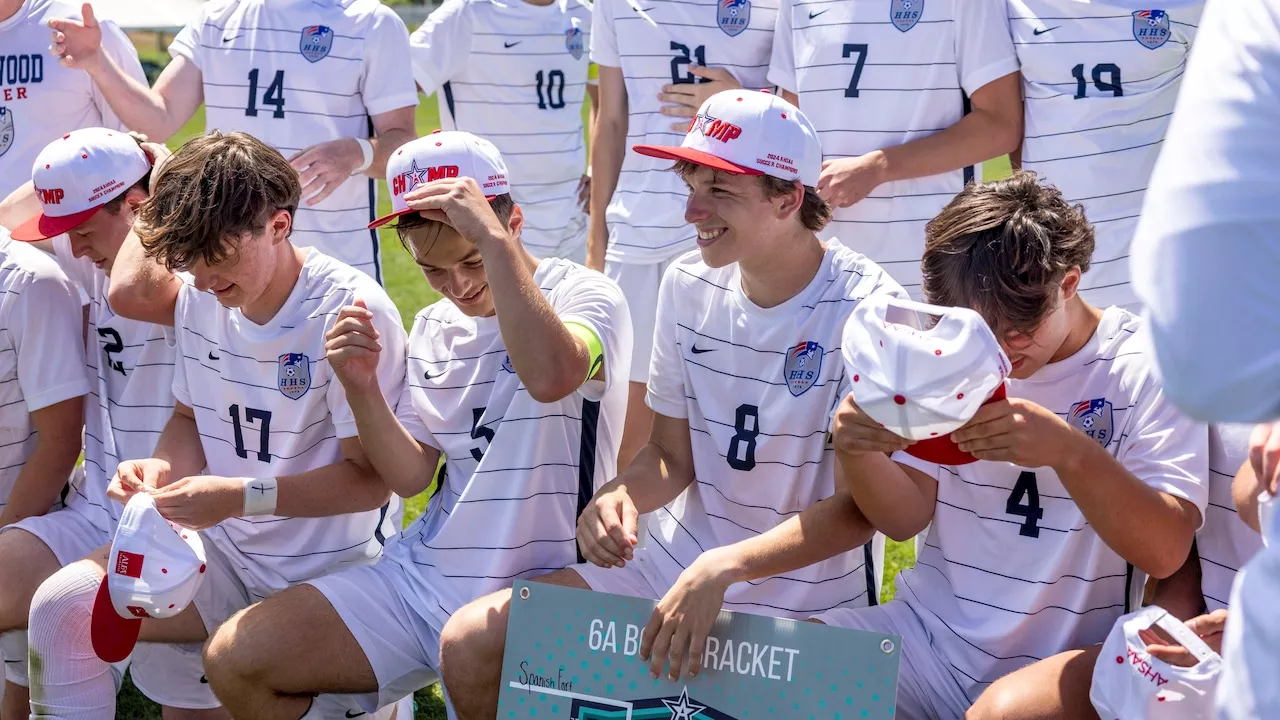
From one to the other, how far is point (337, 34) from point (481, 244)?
Result: 7.23 feet

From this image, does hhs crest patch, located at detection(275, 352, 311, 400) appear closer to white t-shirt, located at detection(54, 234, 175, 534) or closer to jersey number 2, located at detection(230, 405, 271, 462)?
jersey number 2, located at detection(230, 405, 271, 462)

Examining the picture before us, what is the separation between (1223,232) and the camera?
1436 millimetres

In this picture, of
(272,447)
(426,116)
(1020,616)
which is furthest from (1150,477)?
(426,116)

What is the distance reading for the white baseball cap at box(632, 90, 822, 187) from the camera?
338 cm

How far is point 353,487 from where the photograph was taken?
11.8 feet

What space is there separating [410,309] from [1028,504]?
7345 millimetres

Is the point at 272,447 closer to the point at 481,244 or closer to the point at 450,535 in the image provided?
the point at 450,535

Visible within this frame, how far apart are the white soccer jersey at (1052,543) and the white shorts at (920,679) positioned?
27 mm

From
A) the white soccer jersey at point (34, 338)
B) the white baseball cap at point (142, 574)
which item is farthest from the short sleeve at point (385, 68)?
the white baseball cap at point (142, 574)

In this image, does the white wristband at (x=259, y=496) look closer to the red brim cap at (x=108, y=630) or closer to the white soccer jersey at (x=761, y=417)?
the red brim cap at (x=108, y=630)

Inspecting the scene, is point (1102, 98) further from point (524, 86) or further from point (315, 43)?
point (524, 86)

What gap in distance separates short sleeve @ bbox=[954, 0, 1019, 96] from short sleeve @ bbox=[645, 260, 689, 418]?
128cm

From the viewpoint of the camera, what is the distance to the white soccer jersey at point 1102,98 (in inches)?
164

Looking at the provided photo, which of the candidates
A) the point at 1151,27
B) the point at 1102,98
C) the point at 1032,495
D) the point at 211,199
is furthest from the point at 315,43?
the point at 1032,495
